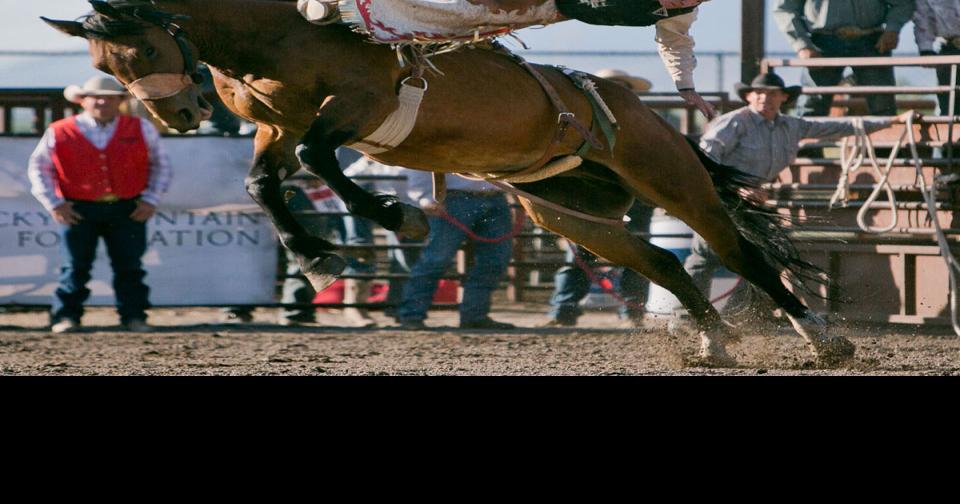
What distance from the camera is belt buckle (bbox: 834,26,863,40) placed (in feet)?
24.2

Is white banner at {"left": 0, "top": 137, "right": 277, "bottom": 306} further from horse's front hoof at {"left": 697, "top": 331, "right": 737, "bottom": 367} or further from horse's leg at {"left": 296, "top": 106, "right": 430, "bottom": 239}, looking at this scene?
horse's leg at {"left": 296, "top": 106, "right": 430, "bottom": 239}

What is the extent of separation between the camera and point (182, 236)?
24.5ft

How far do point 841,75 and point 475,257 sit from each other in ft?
7.55

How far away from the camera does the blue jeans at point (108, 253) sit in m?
7.16

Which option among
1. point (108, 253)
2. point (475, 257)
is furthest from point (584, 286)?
point (108, 253)

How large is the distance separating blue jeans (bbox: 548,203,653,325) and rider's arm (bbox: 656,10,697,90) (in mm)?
2328

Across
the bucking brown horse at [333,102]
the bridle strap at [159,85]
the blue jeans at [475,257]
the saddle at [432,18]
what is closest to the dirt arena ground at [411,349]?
the blue jeans at [475,257]

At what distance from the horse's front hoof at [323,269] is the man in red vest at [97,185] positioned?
287 cm

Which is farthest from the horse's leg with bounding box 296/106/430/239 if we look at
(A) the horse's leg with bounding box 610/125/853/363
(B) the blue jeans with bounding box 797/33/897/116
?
(B) the blue jeans with bounding box 797/33/897/116

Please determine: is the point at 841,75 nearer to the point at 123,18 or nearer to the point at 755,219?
the point at 755,219

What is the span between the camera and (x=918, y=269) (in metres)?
7.31
